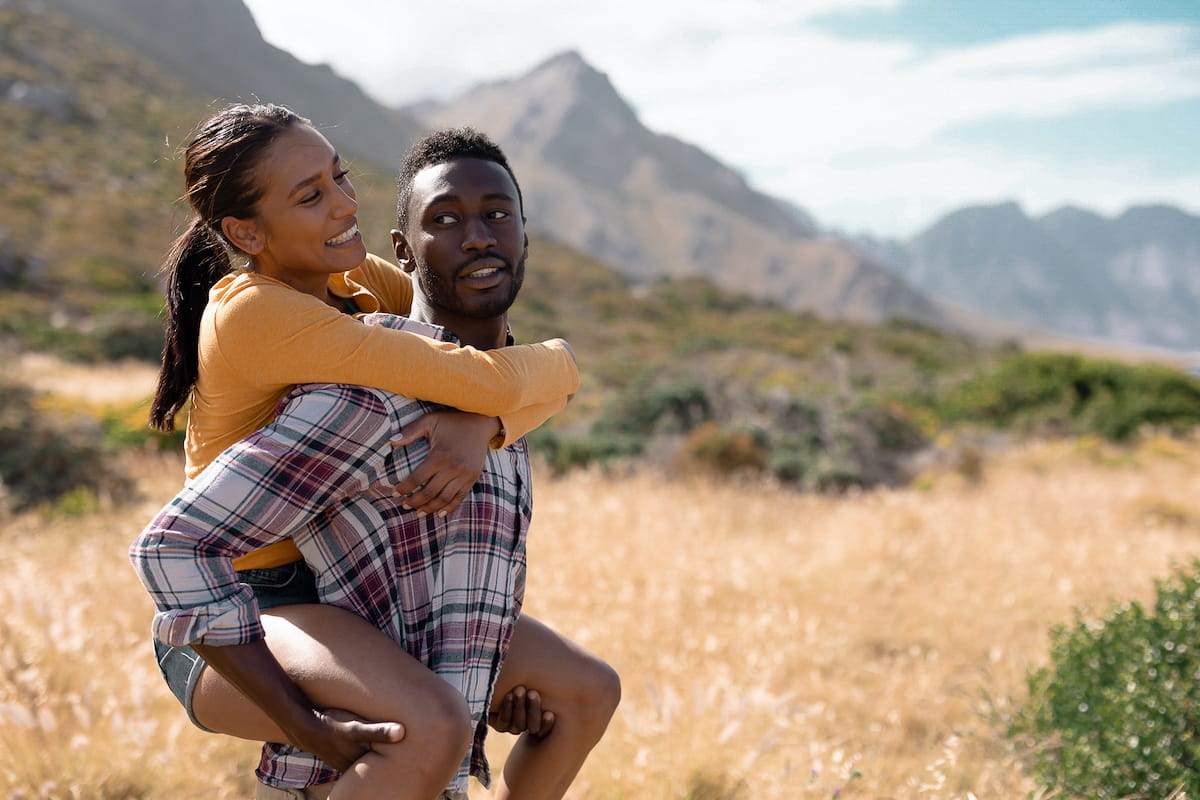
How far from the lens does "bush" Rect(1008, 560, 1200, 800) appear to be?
2.98m

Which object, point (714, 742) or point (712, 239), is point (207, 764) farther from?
point (712, 239)

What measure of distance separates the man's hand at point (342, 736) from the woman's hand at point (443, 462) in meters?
0.43

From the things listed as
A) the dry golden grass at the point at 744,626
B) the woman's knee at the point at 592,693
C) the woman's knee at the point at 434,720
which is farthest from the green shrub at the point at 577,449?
the woman's knee at the point at 434,720

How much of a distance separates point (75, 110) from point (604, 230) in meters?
146

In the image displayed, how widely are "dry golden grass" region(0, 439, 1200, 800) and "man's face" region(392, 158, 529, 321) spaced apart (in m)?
1.72

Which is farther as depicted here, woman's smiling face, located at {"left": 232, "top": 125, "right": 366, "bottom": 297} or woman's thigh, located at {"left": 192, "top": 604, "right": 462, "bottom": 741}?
woman's smiling face, located at {"left": 232, "top": 125, "right": 366, "bottom": 297}

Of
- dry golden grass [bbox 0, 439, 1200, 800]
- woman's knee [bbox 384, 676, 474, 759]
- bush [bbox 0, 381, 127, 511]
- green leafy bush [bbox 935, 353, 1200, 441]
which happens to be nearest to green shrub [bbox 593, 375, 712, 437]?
dry golden grass [bbox 0, 439, 1200, 800]

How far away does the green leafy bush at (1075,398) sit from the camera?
46.5 feet

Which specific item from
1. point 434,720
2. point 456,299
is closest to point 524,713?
point 434,720

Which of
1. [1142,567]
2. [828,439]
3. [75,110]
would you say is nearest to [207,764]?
[1142,567]

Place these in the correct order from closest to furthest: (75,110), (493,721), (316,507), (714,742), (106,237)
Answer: (316,507) < (493,721) < (714,742) < (106,237) < (75,110)

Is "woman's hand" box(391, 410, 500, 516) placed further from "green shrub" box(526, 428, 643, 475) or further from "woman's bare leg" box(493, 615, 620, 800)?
"green shrub" box(526, 428, 643, 475)

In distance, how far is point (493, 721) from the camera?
226 centimetres

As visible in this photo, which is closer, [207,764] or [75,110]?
[207,764]
